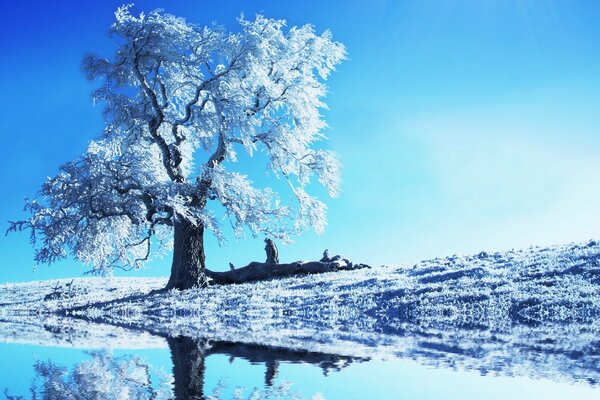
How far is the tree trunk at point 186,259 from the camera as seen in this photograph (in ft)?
85.0

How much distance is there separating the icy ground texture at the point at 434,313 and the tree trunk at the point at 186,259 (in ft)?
9.02

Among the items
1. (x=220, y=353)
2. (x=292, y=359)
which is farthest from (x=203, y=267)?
(x=292, y=359)

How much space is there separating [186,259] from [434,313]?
1489 centimetres

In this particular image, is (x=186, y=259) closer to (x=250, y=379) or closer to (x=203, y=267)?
(x=203, y=267)

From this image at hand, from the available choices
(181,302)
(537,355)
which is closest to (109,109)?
(181,302)

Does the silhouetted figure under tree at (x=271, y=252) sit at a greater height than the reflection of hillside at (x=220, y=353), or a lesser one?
greater

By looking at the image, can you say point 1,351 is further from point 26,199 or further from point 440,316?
point 26,199

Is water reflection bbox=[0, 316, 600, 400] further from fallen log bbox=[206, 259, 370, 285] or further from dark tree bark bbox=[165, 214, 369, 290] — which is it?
fallen log bbox=[206, 259, 370, 285]

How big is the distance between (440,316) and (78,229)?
17.4 m

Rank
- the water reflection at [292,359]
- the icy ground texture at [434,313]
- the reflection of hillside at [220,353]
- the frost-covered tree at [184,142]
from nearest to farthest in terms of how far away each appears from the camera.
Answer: the water reflection at [292,359], the reflection of hillside at [220,353], the icy ground texture at [434,313], the frost-covered tree at [184,142]

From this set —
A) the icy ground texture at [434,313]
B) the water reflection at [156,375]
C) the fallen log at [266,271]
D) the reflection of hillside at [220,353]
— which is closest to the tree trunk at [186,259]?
the fallen log at [266,271]

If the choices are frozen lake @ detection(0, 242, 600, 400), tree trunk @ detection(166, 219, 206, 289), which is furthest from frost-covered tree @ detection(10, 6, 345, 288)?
frozen lake @ detection(0, 242, 600, 400)

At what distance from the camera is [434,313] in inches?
562

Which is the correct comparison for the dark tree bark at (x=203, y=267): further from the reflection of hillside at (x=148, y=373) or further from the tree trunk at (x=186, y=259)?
the reflection of hillside at (x=148, y=373)
